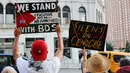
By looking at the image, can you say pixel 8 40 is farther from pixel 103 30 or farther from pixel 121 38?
pixel 121 38

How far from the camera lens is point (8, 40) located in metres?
41.2

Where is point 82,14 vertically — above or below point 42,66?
above

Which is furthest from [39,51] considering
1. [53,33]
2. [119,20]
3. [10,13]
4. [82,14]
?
[119,20]

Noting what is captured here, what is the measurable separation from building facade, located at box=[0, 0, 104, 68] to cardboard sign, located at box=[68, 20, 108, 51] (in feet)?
99.9

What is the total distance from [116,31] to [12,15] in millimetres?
93653

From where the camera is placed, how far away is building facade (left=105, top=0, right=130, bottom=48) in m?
122

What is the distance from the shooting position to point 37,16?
33.1 feet

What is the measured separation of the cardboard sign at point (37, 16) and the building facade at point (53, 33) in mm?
28546

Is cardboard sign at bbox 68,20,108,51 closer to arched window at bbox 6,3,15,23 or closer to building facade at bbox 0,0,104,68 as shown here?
building facade at bbox 0,0,104,68

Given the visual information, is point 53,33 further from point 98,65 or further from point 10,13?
point 98,65

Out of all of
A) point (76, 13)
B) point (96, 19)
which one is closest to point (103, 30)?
point (76, 13)

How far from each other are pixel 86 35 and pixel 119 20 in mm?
120033

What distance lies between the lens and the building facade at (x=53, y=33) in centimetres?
4038

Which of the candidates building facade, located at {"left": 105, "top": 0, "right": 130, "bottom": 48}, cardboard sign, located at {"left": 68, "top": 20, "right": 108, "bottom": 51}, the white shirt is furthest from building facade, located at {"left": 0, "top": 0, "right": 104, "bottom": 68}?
building facade, located at {"left": 105, "top": 0, "right": 130, "bottom": 48}
